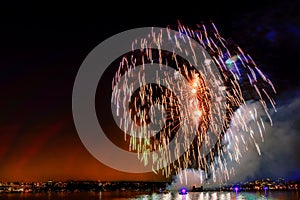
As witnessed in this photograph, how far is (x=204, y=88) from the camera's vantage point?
112 ft

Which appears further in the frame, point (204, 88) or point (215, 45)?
point (204, 88)

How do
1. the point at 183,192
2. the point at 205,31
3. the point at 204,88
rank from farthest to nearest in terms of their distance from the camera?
1. the point at 183,192
2. the point at 204,88
3. the point at 205,31

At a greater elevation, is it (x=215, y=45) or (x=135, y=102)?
(x=215, y=45)

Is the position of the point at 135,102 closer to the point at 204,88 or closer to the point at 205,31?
the point at 204,88

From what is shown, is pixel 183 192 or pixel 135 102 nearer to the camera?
pixel 135 102

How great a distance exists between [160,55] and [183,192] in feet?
318

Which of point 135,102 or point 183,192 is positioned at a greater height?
point 135,102

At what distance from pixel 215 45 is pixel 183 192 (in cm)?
9806

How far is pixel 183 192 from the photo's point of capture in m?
122

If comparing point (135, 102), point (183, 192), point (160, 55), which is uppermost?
point (160, 55)

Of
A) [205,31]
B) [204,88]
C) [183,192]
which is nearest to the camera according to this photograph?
[205,31]

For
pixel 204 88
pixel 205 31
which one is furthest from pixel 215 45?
A: pixel 204 88

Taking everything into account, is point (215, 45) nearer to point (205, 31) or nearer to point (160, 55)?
point (205, 31)

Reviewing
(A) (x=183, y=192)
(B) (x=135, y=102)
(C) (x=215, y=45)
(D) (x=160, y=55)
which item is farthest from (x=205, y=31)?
(A) (x=183, y=192)
